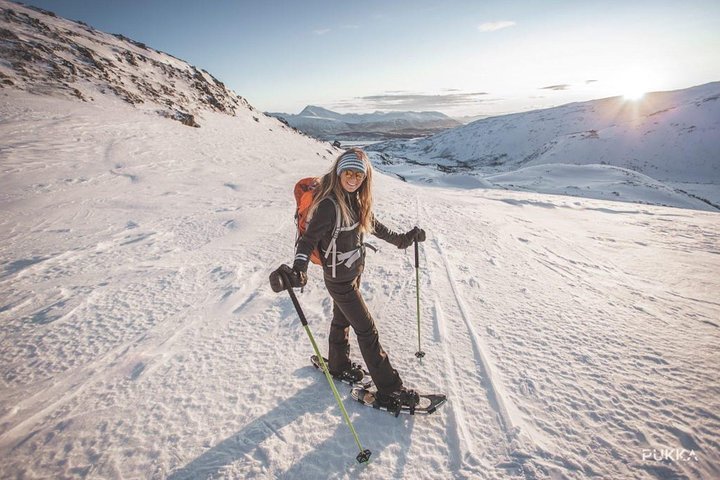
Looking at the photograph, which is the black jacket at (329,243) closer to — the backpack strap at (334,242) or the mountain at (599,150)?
the backpack strap at (334,242)

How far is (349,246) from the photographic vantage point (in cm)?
279

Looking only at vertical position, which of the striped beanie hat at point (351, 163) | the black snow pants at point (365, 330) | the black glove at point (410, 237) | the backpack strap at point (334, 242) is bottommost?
the black snow pants at point (365, 330)

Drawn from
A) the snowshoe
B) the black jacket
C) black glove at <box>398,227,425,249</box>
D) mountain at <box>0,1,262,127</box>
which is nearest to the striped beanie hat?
the black jacket

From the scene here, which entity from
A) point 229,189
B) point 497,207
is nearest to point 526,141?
point 497,207

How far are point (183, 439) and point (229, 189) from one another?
8747 millimetres

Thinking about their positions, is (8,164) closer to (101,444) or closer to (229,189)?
(229,189)

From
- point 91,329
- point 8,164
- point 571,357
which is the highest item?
point 8,164

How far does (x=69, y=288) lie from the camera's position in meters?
4.63

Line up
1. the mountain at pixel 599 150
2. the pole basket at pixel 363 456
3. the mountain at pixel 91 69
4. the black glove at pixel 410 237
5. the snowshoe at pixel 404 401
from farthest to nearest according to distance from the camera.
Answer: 1. the mountain at pixel 599 150
2. the mountain at pixel 91 69
3. the black glove at pixel 410 237
4. the snowshoe at pixel 404 401
5. the pole basket at pixel 363 456

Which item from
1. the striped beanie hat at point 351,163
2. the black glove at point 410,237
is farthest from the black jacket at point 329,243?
the black glove at point 410,237

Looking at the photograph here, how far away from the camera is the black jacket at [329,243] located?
258cm

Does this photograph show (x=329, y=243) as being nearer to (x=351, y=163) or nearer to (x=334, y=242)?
(x=334, y=242)

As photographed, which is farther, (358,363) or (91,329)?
(91,329)

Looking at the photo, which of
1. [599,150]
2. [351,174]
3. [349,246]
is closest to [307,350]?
[349,246]
